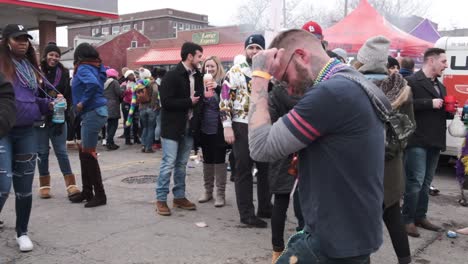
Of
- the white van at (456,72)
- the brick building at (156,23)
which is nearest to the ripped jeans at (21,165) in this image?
the white van at (456,72)

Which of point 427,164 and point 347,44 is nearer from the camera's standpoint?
point 427,164

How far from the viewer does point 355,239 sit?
70.5 inches

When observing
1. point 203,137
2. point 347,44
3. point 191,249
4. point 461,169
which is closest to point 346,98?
point 191,249

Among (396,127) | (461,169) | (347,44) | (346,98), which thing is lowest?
(461,169)

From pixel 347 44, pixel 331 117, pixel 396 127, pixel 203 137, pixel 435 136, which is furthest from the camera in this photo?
pixel 347 44

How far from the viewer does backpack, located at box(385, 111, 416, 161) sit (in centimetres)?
276

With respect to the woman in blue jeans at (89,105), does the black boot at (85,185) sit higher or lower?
lower

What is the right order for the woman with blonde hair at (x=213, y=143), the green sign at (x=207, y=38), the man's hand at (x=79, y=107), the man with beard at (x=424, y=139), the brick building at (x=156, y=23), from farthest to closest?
1. the brick building at (x=156, y=23)
2. the green sign at (x=207, y=38)
3. the woman with blonde hair at (x=213, y=143)
4. the man's hand at (x=79, y=107)
5. the man with beard at (x=424, y=139)

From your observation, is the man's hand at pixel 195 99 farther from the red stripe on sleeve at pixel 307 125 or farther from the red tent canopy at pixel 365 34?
the red tent canopy at pixel 365 34

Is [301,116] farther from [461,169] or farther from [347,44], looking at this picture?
[347,44]

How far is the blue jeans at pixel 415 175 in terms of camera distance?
4.51 m

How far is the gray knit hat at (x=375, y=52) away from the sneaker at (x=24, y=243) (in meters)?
3.27

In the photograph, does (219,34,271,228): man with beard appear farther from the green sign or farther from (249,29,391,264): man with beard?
the green sign

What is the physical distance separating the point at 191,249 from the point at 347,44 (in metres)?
10.2
